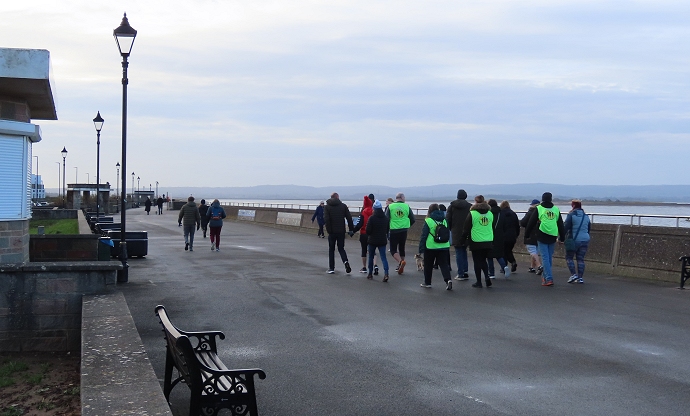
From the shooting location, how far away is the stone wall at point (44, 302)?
364 inches

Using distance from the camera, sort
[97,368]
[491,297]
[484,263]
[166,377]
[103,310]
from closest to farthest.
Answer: [97,368], [166,377], [103,310], [491,297], [484,263]

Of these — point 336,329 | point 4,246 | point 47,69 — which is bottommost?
point 336,329

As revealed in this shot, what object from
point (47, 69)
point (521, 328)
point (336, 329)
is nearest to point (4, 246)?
point (47, 69)

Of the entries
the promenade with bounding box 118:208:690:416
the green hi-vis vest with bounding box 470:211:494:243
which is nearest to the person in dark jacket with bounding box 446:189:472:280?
the promenade with bounding box 118:208:690:416

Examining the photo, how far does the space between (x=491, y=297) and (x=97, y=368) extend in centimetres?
837

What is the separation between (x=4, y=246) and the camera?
11.4 meters

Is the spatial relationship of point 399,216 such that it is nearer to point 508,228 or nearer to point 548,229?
point 508,228

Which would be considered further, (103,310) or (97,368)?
(103,310)

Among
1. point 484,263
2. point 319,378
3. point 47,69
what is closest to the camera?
point 319,378

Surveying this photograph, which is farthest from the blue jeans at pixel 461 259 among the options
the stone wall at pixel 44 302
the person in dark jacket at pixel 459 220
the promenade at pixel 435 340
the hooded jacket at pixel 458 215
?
the stone wall at pixel 44 302

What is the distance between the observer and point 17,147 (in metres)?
11.6

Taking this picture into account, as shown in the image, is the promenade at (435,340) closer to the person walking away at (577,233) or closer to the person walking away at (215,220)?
the person walking away at (577,233)

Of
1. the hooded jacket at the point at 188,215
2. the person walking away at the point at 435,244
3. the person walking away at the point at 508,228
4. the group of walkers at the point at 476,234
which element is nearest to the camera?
the person walking away at the point at 435,244

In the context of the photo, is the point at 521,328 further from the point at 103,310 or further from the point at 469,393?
the point at 103,310
